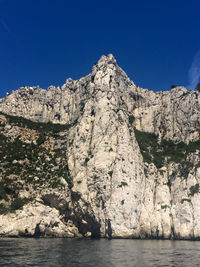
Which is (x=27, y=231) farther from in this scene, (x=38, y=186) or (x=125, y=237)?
(x=125, y=237)

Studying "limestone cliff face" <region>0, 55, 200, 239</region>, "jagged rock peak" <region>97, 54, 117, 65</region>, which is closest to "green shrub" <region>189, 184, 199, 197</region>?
"limestone cliff face" <region>0, 55, 200, 239</region>

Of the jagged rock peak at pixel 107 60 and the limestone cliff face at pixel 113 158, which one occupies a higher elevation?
the jagged rock peak at pixel 107 60

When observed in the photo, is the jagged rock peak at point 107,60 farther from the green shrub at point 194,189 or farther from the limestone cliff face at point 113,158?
the green shrub at point 194,189

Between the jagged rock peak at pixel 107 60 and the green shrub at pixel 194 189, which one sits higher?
the jagged rock peak at pixel 107 60

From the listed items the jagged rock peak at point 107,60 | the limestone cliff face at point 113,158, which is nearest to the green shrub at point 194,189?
the limestone cliff face at point 113,158

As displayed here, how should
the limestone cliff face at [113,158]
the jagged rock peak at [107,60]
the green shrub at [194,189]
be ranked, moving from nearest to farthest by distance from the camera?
the limestone cliff face at [113,158] < the green shrub at [194,189] < the jagged rock peak at [107,60]

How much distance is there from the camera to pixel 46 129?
3620 inches

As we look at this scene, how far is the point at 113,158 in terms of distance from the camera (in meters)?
75.4

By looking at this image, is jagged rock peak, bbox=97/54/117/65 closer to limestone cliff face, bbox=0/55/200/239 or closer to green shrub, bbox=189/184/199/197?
limestone cliff face, bbox=0/55/200/239

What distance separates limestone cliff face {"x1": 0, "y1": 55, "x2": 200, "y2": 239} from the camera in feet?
217

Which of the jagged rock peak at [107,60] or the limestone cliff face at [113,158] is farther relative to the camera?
the jagged rock peak at [107,60]

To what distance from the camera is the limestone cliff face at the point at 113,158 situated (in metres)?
66.2

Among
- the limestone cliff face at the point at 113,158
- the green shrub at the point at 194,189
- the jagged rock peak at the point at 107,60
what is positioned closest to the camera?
the limestone cliff face at the point at 113,158

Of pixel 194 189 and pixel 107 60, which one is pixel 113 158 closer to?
pixel 194 189
